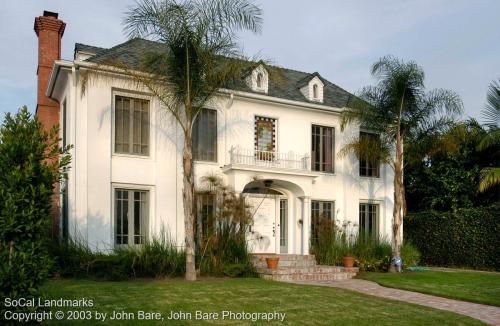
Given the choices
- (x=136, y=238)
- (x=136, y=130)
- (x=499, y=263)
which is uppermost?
(x=136, y=130)

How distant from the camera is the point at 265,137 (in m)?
19.3

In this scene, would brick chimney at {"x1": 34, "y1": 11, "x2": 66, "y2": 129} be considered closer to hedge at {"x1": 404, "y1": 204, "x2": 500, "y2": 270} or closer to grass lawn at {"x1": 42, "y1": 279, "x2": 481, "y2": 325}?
grass lawn at {"x1": 42, "y1": 279, "x2": 481, "y2": 325}

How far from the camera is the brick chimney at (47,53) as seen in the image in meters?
18.5

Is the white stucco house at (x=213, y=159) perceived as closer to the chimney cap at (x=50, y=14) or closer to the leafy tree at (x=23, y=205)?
the chimney cap at (x=50, y=14)

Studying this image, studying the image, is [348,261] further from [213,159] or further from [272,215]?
[213,159]

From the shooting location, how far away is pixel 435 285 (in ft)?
49.1

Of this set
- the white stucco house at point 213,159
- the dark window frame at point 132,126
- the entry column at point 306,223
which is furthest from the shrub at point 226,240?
the entry column at point 306,223

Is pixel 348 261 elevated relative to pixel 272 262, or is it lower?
lower

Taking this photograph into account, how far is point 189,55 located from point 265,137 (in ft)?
20.1

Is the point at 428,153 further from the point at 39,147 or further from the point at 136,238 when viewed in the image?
the point at 39,147

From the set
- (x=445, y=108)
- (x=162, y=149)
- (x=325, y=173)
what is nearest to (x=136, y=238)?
(x=162, y=149)

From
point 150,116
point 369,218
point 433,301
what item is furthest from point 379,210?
point 150,116

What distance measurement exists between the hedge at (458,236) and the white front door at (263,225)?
25.9ft

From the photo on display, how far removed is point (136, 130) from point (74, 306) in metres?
8.38
